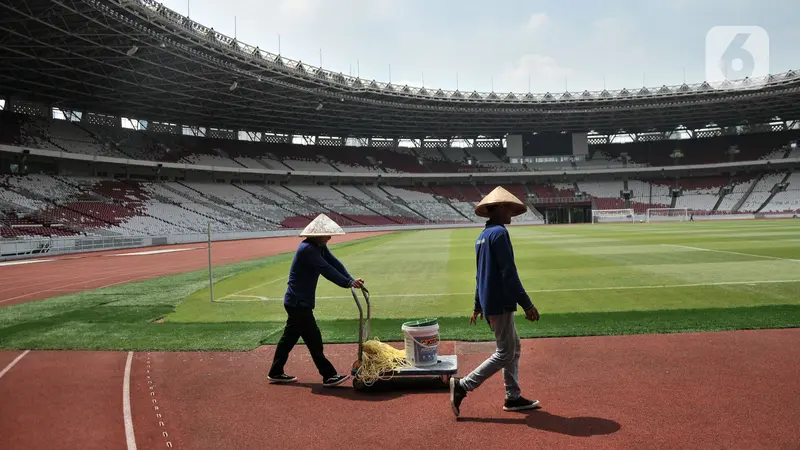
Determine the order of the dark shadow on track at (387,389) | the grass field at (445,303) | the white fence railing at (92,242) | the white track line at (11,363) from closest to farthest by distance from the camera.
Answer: the dark shadow on track at (387,389) → the white track line at (11,363) → the grass field at (445,303) → the white fence railing at (92,242)

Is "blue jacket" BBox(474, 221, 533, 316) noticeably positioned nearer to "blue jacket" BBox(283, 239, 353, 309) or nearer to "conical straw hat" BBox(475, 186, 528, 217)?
"conical straw hat" BBox(475, 186, 528, 217)

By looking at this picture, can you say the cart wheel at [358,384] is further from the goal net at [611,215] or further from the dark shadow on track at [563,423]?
the goal net at [611,215]

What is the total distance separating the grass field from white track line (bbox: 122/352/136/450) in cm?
119

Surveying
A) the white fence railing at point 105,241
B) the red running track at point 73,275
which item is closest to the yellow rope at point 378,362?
the red running track at point 73,275

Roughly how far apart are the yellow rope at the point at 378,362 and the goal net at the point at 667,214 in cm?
5954

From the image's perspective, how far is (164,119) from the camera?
2162 inches

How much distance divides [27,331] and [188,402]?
256 inches

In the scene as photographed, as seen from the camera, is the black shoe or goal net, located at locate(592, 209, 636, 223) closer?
the black shoe

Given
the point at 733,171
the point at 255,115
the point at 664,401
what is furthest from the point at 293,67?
Result: the point at 733,171

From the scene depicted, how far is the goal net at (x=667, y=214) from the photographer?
192 feet

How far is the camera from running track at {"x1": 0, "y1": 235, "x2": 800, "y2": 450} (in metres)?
4.36

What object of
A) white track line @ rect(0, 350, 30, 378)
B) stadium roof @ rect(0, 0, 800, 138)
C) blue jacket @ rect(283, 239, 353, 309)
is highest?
stadium roof @ rect(0, 0, 800, 138)

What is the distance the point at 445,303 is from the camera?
10719 millimetres

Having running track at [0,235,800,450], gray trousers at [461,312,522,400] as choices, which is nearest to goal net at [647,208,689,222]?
running track at [0,235,800,450]
